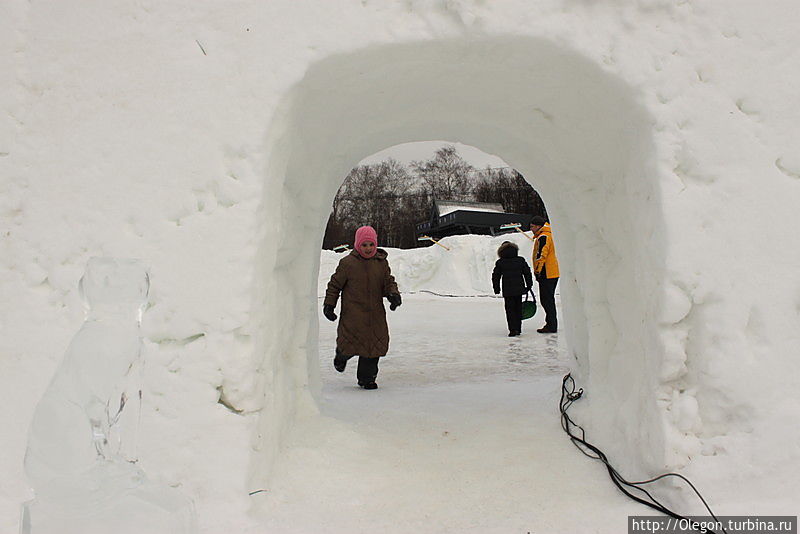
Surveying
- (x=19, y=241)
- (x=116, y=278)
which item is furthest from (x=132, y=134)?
(x=116, y=278)

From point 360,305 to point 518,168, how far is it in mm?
1616

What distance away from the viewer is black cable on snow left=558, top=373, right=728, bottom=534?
181 centimetres

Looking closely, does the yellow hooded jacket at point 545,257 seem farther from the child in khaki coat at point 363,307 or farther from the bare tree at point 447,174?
the bare tree at point 447,174

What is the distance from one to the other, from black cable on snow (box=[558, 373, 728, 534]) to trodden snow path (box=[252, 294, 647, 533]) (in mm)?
42

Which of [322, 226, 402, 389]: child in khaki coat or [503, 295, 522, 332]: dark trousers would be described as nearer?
[322, 226, 402, 389]: child in khaki coat

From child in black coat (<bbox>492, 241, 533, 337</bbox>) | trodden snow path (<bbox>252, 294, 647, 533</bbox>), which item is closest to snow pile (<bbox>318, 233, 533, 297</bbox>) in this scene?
child in black coat (<bbox>492, 241, 533, 337</bbox>)

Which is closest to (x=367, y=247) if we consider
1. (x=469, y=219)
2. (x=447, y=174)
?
(x=469, y=219)

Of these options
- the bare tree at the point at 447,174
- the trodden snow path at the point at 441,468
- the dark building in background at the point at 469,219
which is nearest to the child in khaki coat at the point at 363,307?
the trodden snow path at the point at 441,468

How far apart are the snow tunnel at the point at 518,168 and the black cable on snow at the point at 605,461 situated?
7cm

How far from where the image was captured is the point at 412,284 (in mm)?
16141

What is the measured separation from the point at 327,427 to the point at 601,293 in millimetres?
1625

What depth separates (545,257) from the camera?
6.47 m

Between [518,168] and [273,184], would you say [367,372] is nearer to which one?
[518,168]

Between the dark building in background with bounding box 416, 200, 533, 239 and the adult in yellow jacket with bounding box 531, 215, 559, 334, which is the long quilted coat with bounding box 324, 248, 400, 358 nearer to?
the adult in yellow jacket with bounding box 531, 215, 559, 334
